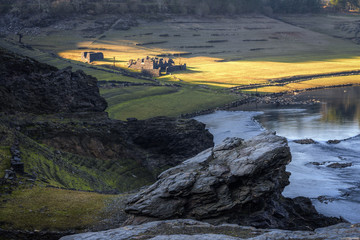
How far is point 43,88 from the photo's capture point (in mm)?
59281

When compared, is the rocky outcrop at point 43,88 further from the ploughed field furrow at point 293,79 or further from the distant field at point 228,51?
the ploughed field furrow at point 293,79

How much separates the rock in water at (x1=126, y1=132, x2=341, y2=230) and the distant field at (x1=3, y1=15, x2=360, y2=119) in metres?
53.0

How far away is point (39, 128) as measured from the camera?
50219 millimetres

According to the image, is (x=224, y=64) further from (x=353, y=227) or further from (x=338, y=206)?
(x=353, y=227)

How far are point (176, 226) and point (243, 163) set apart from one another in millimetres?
7609

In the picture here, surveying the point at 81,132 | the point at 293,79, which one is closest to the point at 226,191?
the point at 81,132

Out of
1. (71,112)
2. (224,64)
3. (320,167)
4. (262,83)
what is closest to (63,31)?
(224,64)

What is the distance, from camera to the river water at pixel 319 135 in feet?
162

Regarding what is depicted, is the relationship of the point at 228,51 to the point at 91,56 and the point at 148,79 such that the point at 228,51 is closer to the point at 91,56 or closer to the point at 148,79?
the point at 91,56

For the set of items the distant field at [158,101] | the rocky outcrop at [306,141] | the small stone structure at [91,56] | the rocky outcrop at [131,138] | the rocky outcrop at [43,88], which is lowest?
the rocky outcrop at [306,141]

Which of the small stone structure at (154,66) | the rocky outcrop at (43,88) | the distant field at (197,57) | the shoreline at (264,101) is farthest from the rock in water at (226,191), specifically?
the small stone structure at (154,66)

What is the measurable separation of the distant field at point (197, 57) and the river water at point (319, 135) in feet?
35.9

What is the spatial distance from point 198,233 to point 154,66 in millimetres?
107272

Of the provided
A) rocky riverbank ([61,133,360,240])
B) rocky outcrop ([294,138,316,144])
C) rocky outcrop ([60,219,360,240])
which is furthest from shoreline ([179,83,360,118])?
rocky outcrop ([60,219,360,240])
